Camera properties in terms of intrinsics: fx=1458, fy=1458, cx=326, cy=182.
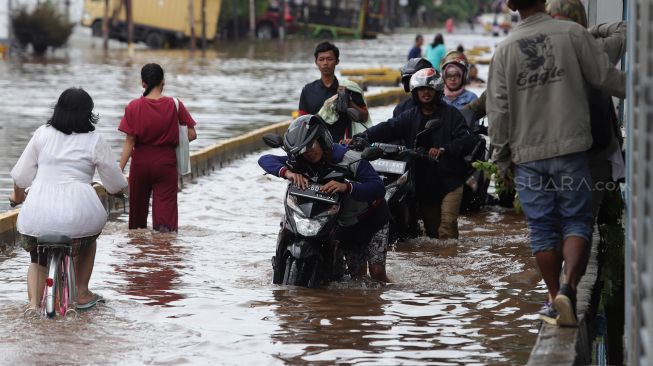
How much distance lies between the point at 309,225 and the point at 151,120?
10.4 ft

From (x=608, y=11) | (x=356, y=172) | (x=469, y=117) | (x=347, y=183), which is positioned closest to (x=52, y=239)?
(x=347, y=183)

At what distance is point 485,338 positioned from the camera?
316 inches

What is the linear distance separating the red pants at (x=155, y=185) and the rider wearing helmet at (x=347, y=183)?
2.53 meters

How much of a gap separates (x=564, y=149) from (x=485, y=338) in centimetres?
131

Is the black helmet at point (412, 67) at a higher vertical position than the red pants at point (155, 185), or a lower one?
higher

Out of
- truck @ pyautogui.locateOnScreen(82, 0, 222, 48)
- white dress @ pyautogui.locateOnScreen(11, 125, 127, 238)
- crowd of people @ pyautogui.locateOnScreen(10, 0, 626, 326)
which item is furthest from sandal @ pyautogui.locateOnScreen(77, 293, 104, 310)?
truck @ pyautogui.locateOnScreen(82, 0, 222, 48)

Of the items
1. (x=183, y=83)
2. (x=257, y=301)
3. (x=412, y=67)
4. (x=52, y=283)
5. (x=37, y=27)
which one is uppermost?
(x=412, y=67)

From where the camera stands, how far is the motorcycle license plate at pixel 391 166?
11.1 m

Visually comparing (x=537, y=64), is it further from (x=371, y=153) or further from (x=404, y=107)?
(x=404, y=107)

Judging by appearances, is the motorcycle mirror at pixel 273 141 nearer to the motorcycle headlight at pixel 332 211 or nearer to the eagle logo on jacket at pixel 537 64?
the motorcycle headlight at pixel 332 211

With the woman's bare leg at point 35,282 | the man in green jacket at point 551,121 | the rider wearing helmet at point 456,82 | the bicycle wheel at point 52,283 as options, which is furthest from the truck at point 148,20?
the man in green jacket at point 551,121

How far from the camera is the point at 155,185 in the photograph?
A: 39.1 feet

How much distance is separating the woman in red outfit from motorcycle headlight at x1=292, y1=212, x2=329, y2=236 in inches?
116

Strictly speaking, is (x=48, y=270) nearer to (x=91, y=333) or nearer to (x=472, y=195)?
(x=91, y=333)
